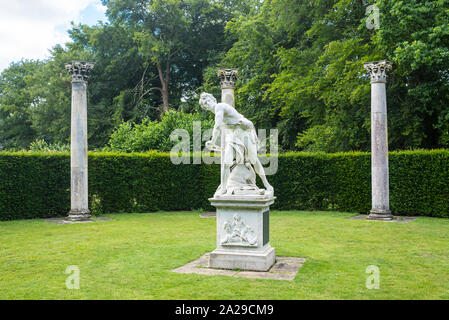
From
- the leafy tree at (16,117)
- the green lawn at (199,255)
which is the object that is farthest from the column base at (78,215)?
the leafy tree at (16,117)

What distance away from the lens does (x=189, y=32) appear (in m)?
31.1

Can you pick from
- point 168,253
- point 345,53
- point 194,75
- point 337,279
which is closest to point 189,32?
point 194,75

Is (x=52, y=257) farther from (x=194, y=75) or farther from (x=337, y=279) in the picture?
(x=194, y=75)

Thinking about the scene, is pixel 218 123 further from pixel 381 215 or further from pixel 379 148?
pixel 381 215

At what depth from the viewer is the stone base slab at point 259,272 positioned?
263 inches

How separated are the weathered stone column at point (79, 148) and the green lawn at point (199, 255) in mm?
1367

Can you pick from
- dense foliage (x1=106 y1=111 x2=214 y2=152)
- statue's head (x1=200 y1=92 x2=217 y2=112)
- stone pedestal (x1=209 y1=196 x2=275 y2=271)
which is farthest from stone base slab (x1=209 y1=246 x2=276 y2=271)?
dense foliage (x1=106 y1=111 x2=214 y2=152)

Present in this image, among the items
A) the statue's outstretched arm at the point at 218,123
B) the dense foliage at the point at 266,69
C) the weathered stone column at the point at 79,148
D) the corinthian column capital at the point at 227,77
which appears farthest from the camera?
the dense foliage at the point at 266,69

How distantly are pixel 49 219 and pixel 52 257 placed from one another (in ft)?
24.6

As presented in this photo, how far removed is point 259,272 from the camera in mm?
6949

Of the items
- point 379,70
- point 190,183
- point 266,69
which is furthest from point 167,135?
point 379,70

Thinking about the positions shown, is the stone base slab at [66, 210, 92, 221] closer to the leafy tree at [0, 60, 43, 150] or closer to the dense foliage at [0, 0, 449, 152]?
the dense foliage at [0, 0, 449, 152]

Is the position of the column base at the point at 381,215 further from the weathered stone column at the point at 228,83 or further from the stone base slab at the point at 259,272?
the stone base slab at the point at 259,272

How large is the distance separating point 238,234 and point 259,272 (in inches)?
30.0
